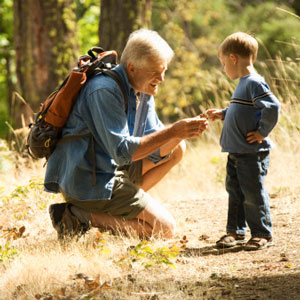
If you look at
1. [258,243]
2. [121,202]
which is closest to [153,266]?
[121,202]

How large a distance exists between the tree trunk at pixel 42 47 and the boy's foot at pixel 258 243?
4517mm

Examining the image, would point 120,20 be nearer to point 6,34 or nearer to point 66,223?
point 66,223

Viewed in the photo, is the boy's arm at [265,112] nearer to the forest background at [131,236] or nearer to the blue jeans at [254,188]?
the blue jeans at [254,188]

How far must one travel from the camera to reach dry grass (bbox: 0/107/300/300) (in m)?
2.80

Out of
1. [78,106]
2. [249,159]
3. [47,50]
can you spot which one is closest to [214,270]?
→ [249,159]

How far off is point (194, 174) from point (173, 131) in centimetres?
317

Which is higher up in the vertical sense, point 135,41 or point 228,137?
point 135,41

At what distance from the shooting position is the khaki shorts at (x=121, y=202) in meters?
3.71

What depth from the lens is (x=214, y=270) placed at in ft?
10.4

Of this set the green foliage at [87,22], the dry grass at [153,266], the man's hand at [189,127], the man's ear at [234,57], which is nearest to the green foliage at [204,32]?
the green foliage at [87,22]

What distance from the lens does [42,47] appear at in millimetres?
7328

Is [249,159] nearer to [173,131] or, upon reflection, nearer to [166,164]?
[173,131]

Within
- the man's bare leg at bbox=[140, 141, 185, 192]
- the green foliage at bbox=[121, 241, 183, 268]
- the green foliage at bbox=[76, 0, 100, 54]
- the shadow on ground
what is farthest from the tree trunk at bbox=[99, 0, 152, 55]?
the green foliage at bbox=[76, 0, 100, 54]

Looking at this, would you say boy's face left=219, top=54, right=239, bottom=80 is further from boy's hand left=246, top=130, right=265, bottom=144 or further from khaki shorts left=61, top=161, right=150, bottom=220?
khaki shorts left=61, top=161, right=150, bottom=220
